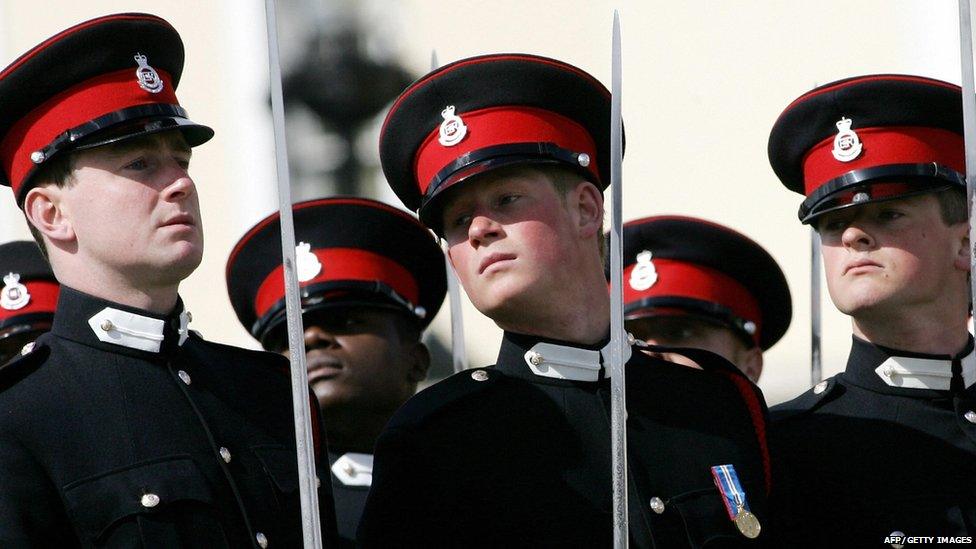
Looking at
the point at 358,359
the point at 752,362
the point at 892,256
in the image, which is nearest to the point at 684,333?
the point at 752,362

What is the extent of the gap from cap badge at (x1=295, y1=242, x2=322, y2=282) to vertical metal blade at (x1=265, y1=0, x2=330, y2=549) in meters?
1.79

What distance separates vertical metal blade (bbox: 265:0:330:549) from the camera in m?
3.22

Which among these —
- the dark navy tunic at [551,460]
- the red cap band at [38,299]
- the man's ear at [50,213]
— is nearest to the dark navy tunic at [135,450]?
the man's ear at [50,213]

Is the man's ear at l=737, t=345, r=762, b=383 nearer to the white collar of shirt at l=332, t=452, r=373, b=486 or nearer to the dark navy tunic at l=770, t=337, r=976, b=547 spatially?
the dark navy tunic at l=770, t=337, r=976, b=547

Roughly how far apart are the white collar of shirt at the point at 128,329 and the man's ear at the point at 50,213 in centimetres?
17

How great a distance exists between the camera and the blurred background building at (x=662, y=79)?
773 cm

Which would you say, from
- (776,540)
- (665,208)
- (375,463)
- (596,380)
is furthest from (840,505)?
(665,208)

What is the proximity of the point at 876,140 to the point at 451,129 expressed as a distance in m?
1.05

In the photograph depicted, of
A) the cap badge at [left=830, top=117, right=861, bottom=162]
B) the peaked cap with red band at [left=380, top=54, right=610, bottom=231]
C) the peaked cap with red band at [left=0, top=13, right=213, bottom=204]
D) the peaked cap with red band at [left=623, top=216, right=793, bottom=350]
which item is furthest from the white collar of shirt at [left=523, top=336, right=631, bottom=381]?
the peaked cap with red band at [left=623, top=216, right=793, bottom=350]

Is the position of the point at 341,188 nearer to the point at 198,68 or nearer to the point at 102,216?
the point at 198,68

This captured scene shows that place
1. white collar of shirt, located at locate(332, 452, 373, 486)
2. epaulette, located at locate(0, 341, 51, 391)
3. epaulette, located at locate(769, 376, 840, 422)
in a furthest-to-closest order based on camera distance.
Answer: white collar of shirt, located at locate(332, 452, 373, 486) → epaulette, located at locate(769, 376, 840, 422) → epaulette, located at locate(0, 341, 51, 391)

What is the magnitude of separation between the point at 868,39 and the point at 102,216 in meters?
4.91

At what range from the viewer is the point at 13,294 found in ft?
16.5

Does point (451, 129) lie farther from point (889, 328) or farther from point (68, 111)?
point (889, 328)
